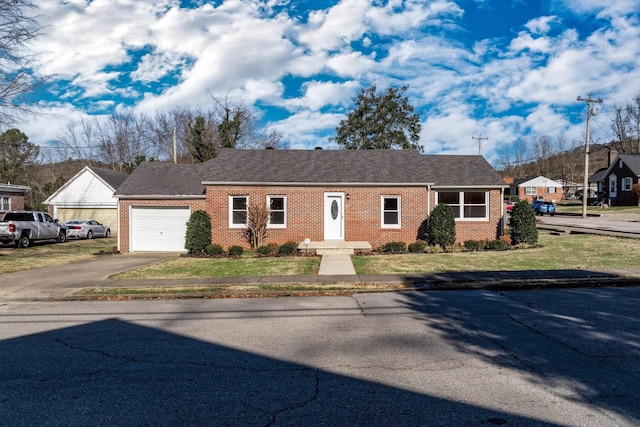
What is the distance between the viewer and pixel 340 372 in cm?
510

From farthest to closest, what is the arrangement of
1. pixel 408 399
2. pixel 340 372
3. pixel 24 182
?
pixel 24 182 < pixel 340 372 < pixel 408 399

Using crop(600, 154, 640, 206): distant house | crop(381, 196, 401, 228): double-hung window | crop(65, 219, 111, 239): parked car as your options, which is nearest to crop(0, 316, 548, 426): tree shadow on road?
crop(381, 196, 401, 228): double-hung window

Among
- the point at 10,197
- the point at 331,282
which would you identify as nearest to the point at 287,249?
the point at 331,282

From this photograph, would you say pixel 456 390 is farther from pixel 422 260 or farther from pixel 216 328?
pixel 422 260

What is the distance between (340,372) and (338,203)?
14.7 metres

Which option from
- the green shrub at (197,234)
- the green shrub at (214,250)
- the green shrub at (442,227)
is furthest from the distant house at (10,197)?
the green shrub at (442,227)

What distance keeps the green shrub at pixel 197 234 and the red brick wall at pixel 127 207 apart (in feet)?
5.18

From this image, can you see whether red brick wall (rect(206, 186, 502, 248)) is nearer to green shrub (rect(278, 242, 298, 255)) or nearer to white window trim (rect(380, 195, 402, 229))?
white window trim (rect(380, 195, 402, 229))

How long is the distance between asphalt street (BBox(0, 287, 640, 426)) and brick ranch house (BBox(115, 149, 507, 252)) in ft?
34.9

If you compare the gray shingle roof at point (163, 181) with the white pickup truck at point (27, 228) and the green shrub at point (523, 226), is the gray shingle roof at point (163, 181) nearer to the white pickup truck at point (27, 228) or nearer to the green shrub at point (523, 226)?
the white pickup truck at point (27, 228)

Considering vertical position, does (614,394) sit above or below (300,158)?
below

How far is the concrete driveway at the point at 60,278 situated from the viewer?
10.7m

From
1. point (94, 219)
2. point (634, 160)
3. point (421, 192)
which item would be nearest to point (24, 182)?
point (94, 219)

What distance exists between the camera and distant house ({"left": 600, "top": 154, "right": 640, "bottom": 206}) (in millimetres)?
51875
